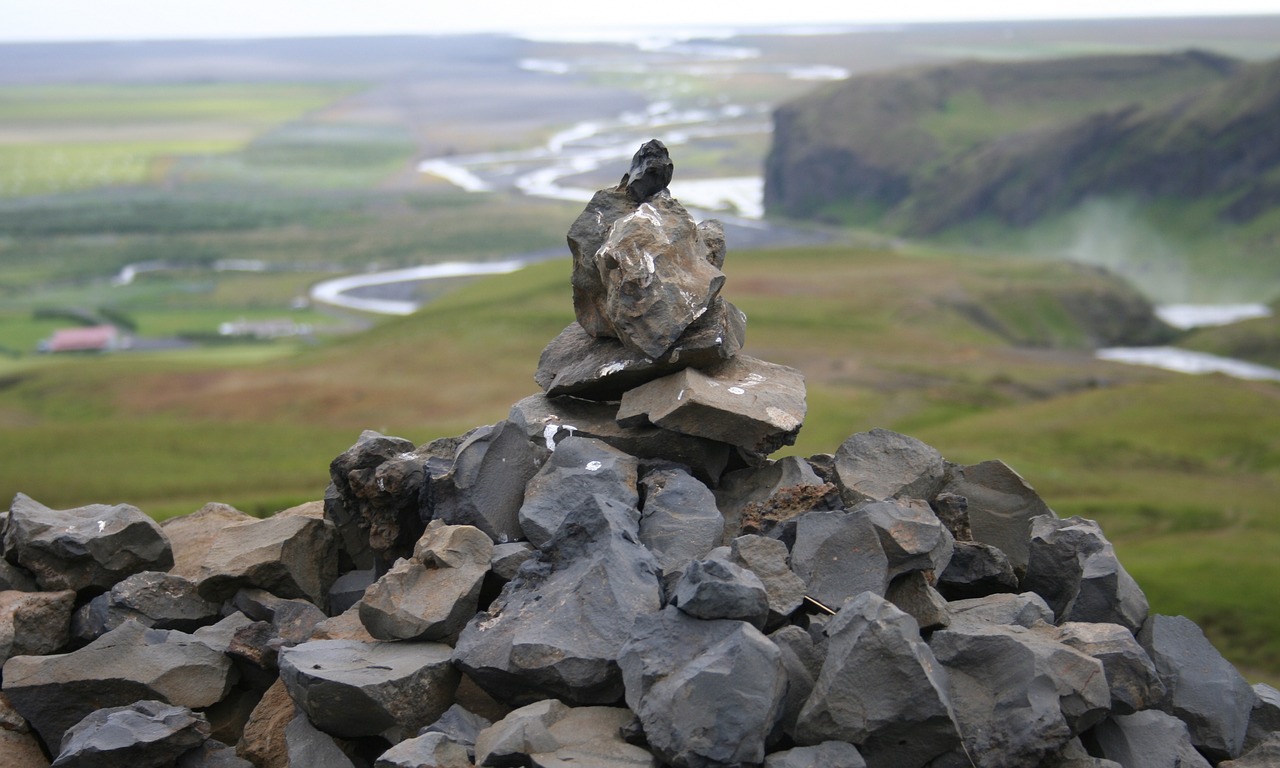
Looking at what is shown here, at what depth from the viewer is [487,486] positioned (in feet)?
40.4

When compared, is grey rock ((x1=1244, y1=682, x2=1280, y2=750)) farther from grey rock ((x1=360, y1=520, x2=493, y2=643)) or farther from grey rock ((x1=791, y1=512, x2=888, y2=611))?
grey rock ((x1=360, y1=520, x2=493, y2=643))

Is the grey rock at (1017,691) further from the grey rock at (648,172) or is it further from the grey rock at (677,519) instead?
the grey rock at (648,172)

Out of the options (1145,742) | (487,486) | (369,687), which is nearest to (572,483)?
(487,486)

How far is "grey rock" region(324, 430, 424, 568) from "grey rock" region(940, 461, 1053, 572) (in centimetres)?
611

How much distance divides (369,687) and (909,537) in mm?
5089

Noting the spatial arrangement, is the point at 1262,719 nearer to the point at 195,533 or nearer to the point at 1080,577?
the point at 1080,577

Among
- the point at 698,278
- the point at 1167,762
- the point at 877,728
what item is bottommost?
the point at 1167,762

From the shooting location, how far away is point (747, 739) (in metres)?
8.85

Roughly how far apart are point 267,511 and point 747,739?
30.4m

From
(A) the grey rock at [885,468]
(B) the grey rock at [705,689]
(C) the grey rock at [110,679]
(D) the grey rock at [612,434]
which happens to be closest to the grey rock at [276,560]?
(C) the grey rock at [110,679]

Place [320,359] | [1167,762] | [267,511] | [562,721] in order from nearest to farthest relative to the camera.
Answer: [562,721] → [1167,762] → [267,511] → [320,359]

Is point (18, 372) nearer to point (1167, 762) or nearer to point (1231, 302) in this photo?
point (1167, 762)

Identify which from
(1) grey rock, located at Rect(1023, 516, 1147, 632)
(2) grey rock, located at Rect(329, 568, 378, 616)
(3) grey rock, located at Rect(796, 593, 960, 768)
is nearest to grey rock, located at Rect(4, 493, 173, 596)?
(2) grey rock, located at Rect(329, 568, 378, 616)

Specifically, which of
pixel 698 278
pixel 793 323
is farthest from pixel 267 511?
pixel 793 323
